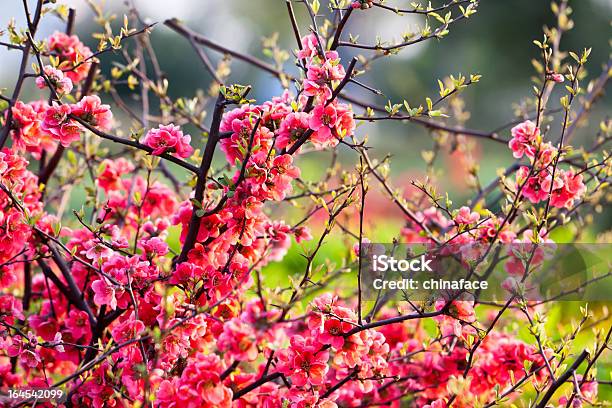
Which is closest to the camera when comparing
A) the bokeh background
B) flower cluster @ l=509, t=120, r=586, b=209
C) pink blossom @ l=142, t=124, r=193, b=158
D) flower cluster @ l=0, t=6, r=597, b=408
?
flower cluster @ l=0, t=6, r=597, b=408

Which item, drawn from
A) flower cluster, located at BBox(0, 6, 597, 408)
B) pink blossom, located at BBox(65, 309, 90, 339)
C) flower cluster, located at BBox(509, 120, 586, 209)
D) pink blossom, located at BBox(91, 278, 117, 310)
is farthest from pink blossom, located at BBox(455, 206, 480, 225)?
pink blossom, located at BBox(65, 309, 90, 339)

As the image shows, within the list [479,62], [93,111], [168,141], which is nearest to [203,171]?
[168,141]

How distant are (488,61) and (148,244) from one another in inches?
676

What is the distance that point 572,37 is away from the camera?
1572 centimetres

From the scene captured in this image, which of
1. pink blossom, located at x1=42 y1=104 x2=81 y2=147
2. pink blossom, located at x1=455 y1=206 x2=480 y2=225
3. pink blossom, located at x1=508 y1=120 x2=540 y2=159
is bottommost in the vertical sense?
pink blossom, located at x1=455 y1=206 x2=480 y2=225

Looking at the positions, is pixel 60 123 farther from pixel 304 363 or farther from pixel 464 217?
pixel 464 217

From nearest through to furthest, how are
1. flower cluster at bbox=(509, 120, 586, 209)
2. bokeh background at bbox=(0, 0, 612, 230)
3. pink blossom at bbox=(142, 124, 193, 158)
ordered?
pink blossom at bbox=(142, 124, 193, 158) → flower cluster at bbox=(509, 120, 586, 209) → bokeh background at bbox=(0, 0, 612, 230)

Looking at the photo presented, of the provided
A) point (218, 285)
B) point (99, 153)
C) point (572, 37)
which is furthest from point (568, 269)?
point (572, 37)

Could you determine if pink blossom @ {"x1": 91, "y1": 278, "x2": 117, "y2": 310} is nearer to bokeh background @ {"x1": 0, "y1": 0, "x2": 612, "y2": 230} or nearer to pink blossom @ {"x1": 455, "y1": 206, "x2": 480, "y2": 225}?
pink blossom @ {"x1": 455, "y1": 206, "x2": 480, "y2": 225}

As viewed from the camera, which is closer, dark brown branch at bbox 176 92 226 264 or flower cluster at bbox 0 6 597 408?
flower cluster at bbox 0 6 597 408

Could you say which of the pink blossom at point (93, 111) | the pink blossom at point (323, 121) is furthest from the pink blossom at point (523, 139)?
the pink blossom at point (93, 111)

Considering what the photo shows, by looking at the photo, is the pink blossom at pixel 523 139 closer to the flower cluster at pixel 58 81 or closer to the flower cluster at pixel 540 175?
the flower cluster at pixel 540 175

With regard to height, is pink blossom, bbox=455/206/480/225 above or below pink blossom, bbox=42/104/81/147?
below

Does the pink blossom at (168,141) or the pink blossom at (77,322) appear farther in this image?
the pink blossom at (77,322)
